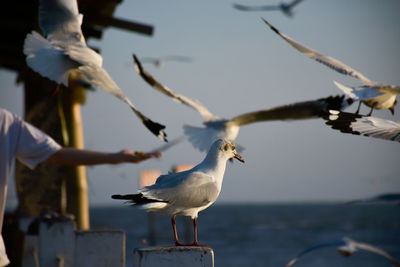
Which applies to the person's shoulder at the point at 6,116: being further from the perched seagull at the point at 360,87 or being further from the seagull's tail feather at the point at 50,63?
the perched seagull at the point at 360,87

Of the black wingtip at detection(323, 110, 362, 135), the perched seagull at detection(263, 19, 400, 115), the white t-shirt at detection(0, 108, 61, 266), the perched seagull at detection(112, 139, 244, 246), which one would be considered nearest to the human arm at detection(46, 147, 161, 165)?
the white t-shirt at detection(0, 108, 61, 266)

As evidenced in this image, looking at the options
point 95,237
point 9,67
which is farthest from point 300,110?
point 9,67

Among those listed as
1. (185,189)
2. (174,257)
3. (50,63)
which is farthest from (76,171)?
(174,257)

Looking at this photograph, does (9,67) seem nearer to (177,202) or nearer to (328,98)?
(328,98)

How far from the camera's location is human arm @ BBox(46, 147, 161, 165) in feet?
7.77

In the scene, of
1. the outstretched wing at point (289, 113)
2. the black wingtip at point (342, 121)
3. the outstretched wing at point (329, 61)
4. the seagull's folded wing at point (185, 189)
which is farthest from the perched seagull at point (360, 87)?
the seagull's folded wing at point (185, 189)

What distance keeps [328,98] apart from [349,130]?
130 cm

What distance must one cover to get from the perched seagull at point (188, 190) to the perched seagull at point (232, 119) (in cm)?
158

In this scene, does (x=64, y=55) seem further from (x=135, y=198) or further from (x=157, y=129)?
(x=135, y=198)

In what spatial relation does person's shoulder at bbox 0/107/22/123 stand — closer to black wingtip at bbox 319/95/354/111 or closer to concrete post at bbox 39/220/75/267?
concrete post at bbox 39/220/75/267

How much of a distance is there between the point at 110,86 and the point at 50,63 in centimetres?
38

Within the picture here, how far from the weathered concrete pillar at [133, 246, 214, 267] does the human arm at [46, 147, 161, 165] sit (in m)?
0.70

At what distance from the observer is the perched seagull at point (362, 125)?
8.09ft

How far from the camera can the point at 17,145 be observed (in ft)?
7.59
